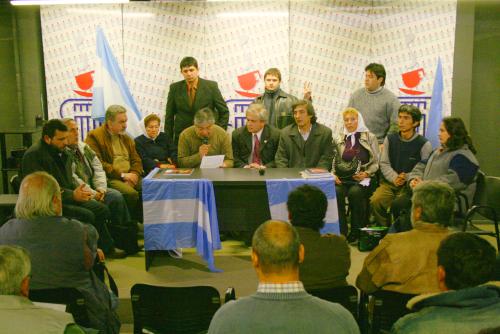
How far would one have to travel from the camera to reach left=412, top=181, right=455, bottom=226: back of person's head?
3.22 m

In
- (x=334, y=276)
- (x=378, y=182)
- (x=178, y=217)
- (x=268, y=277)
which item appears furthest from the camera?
(x=378, y=182)

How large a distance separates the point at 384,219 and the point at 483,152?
191cm

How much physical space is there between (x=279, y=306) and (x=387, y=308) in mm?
1074

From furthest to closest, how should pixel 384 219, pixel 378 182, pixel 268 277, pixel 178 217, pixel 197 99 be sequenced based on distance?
pixel 197 99 < pixel 378 182 < pixel 384 219 < pixel 178 217 < pixel 268 277

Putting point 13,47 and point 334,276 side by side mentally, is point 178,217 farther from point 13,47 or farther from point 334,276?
point 13,47

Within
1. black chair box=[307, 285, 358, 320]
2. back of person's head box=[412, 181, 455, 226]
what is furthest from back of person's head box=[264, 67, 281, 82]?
black chair box=[307, 285, 358, 320]

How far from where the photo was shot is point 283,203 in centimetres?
515

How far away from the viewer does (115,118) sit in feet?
20.1

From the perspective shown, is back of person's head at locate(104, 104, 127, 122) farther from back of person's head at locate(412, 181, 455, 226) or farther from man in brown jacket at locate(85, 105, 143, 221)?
back of person's head at locate(412, 181, 455, 226)

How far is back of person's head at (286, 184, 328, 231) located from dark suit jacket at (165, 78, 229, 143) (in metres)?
3.76

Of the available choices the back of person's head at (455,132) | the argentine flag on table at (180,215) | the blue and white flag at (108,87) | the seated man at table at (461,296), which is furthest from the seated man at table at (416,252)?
the blue and white flag at (108,87)

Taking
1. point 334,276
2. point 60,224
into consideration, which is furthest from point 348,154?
point 60,224

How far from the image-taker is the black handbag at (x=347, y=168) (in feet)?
20.3

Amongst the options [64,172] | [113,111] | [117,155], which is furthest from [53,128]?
[117,155]
